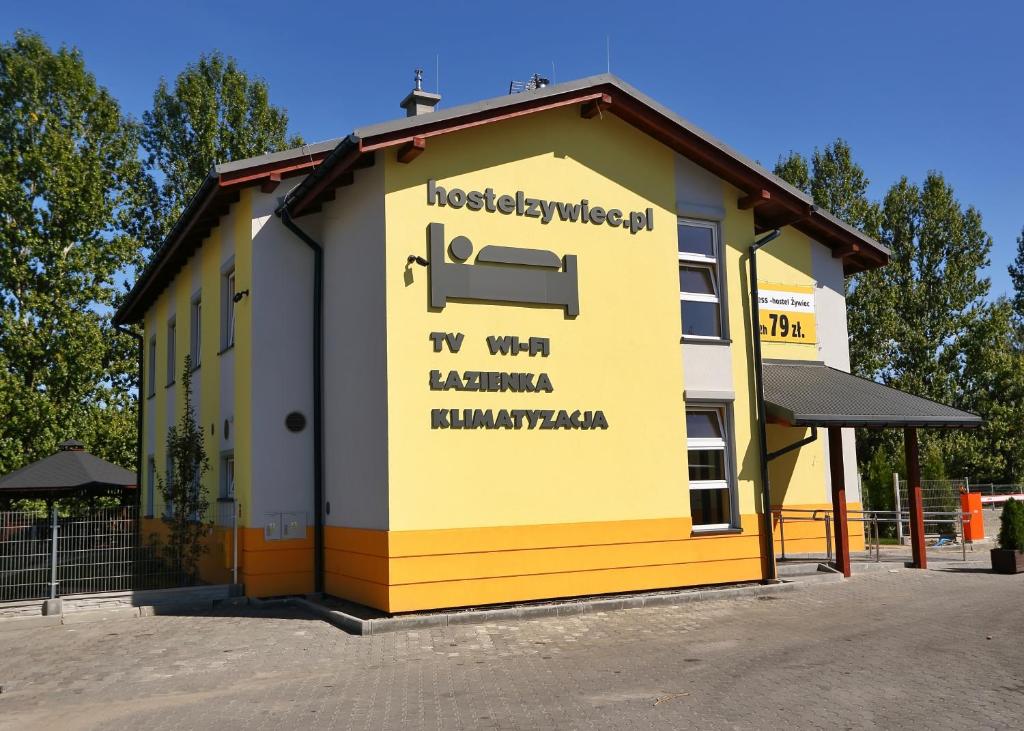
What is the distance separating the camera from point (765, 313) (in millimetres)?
16203

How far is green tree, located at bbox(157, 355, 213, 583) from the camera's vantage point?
14.2 m

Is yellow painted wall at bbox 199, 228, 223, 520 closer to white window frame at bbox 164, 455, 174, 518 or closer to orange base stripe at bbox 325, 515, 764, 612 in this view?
white window frame at bbox 164, 455, 174, 518

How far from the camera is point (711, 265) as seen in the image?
45.3ft

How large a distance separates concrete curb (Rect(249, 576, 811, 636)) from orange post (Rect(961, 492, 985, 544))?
9731mm

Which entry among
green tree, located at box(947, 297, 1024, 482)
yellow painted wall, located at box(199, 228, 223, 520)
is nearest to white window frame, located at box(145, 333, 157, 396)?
yellow painted wall, located at box(199, 228, 223, 520)

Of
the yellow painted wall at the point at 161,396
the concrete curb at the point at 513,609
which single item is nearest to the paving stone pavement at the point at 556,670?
the concrete curb at the point at 513,609

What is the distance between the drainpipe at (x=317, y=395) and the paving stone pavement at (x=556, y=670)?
4.02ft

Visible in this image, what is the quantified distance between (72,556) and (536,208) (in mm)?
7770

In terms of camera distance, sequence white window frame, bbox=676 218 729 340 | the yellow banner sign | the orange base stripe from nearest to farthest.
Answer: the orange base stripe < white window frame, bbox=676 218 729 340 < the yellow banner sign

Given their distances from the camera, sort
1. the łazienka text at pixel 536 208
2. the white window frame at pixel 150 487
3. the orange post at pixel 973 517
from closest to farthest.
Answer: the łazienka text at pixel 536 208, the orange post at pixel 973 517, the white window frame at pixel 150 487

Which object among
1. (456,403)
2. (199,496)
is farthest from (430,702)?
(199,496)

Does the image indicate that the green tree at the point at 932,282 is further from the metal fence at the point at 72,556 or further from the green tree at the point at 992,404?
the metal fence at the point at 72,556

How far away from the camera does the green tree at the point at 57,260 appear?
1064 inches

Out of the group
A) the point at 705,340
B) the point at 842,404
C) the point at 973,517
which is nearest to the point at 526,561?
the point at 705,340
